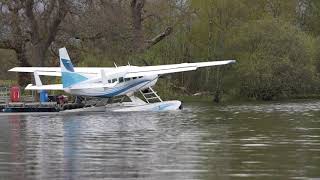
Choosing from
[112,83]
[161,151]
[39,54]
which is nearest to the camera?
[161,151]

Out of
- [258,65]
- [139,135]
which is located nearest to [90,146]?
[139,135]

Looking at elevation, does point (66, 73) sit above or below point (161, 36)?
below

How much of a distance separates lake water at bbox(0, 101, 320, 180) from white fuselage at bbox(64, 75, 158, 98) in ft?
Result: 32.1

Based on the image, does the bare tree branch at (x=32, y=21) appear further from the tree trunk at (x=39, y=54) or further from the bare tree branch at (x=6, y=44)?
the bare tree branch at (x=6, y=44)

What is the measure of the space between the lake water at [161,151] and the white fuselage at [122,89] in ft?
32.1

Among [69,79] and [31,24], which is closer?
[69,79]

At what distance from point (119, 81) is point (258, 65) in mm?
21869

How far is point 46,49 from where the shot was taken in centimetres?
5022

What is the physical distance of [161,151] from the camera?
581 inches

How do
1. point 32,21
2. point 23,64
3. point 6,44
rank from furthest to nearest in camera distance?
point 23,64 < point 6,44 < point 32,21

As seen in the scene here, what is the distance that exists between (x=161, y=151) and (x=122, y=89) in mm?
19967

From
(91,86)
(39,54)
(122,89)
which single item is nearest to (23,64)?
(39,54)

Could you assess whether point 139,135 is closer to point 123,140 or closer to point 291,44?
point 123,140

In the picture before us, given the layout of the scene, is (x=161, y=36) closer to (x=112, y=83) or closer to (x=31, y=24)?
(x=31, y=24)
